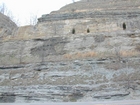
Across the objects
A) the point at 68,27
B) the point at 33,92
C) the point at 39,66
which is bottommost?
the point at 33,92

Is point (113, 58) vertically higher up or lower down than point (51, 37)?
lower down

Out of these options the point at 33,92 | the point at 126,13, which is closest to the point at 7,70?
the point at 33,92

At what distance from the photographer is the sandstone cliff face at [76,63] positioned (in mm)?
21875

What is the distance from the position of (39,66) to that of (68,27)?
14315 mm

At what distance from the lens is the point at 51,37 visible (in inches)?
1342

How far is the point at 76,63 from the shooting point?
86.7 ft

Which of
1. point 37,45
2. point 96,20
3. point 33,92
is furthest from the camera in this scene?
point 96,20

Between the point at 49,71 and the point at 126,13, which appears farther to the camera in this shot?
the point at 126,13

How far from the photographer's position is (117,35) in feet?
103

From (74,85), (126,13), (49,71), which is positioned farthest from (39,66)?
(126,13)

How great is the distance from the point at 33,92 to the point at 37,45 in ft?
38.1

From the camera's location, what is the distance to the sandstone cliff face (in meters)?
21.9

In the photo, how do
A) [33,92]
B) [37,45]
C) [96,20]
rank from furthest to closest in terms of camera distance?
[96,20] → [37,45] → [33,92]

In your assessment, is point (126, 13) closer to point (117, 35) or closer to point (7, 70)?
point (117, 35)
